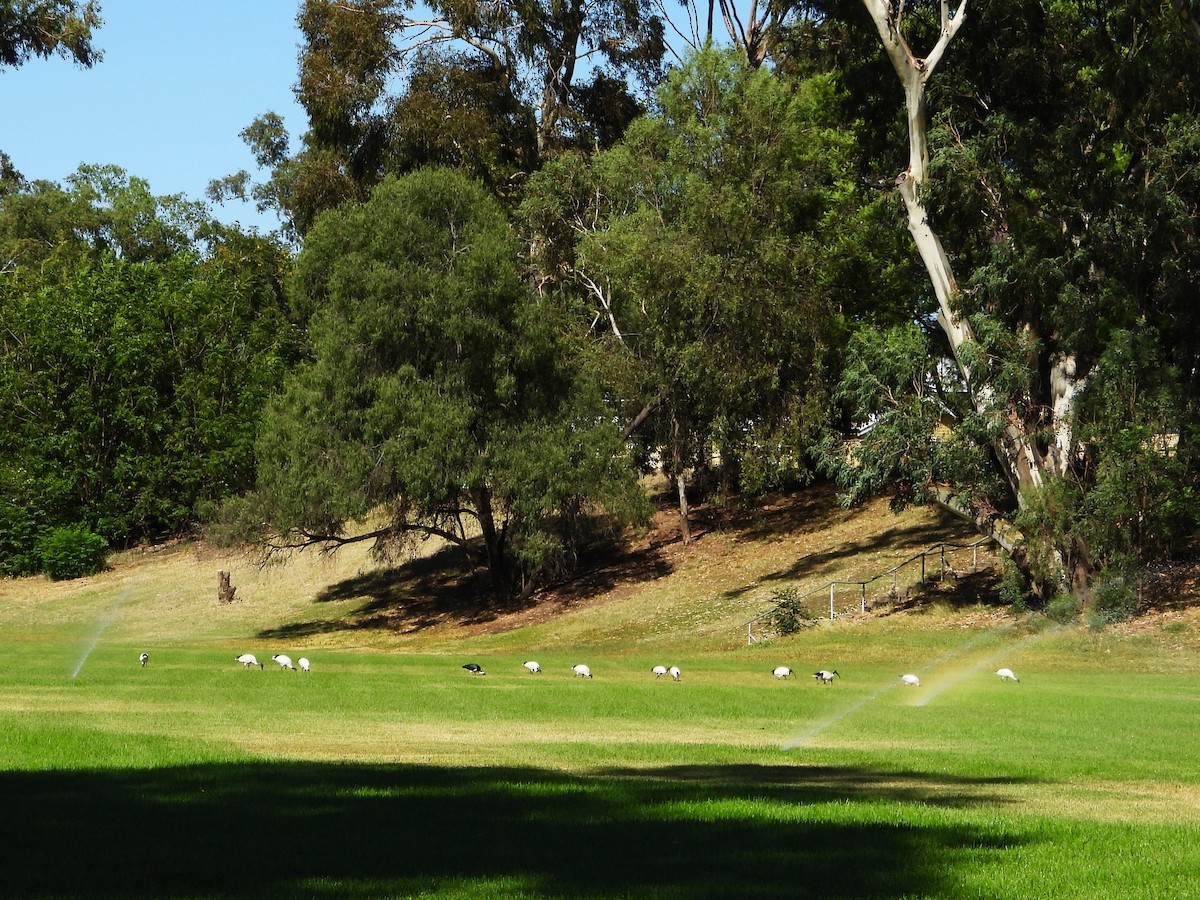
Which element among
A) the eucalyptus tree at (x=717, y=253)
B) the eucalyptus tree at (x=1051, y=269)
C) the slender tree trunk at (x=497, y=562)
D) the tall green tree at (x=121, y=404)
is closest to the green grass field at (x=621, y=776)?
the eucalyptus tree at (x=1051, y=269)

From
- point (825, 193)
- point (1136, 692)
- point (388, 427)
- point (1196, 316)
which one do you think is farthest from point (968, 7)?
point (388, 427)

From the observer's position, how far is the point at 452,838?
970cm

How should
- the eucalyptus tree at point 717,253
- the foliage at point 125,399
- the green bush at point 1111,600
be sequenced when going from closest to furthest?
the green bush at point 1111,600 < the eucalyptus tree at point 717,253 < the foliage at point 125,399

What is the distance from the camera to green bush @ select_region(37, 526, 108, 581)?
64.0 metres

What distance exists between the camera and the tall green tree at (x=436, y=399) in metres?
46.2

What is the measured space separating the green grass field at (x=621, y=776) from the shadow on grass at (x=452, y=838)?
0.03m

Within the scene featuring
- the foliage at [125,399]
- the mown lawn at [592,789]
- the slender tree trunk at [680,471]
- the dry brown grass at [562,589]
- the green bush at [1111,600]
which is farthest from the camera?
the foliage at [125,399]

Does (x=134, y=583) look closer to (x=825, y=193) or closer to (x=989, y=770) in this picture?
(x=825, y=193)

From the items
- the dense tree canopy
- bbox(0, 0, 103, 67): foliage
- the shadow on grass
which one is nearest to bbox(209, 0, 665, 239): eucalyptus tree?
the dense tree canopy

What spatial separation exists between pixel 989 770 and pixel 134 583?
2108 inches

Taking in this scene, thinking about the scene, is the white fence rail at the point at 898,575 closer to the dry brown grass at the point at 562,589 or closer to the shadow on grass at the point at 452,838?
the dry brown grass at the point at 562,589

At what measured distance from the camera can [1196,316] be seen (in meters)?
35.5

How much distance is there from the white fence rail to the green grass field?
457 centimetres

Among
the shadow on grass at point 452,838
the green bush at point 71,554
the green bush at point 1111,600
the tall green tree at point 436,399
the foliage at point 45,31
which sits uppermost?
the foliage at point 45,31
